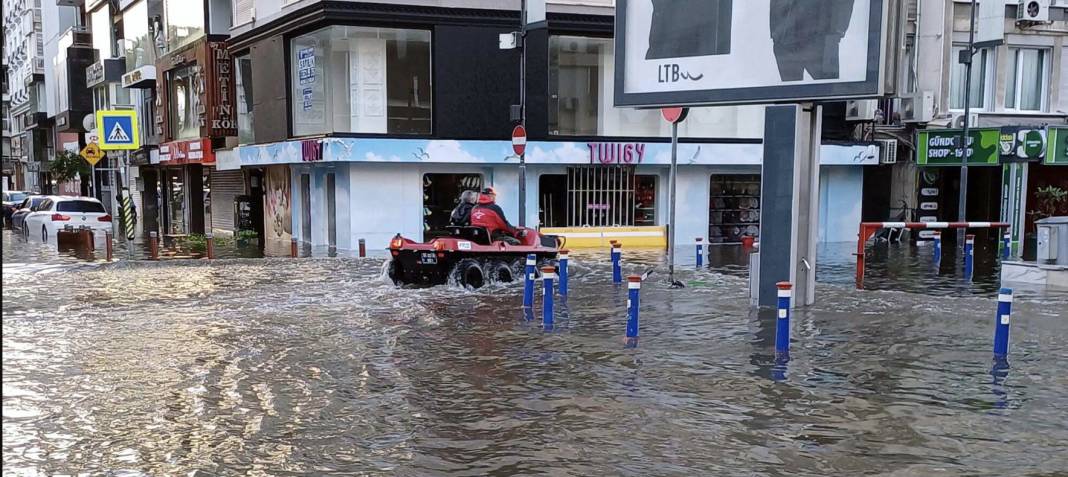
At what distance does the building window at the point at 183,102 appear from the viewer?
3266 cm

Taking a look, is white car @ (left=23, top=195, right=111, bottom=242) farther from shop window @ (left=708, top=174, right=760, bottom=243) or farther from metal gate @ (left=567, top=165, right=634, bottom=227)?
shop window @ (left=708, top=174, right=760, bottom=243)

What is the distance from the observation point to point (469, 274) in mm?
14859

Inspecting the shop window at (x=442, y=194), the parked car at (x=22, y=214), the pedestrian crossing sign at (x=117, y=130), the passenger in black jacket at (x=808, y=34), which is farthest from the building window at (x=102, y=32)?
the passenger in black jacket at (x=808, y=34)

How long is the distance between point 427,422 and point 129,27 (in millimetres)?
39133

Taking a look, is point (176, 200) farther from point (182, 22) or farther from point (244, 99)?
point (244, 99)

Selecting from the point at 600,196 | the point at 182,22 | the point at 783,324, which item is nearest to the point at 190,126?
the point at 182,22

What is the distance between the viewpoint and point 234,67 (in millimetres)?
28938

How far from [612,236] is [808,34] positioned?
13.6m

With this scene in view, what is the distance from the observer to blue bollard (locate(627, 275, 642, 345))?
10094 mm

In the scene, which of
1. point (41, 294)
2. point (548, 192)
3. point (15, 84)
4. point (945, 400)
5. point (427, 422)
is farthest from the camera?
point (15, 84)

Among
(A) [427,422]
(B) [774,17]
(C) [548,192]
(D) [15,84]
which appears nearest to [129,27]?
(C) [548,192]

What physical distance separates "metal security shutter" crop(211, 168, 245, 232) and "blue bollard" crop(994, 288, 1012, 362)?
84.0 feet

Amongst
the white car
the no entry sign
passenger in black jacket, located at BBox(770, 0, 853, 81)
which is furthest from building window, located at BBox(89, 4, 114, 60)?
passenger in black jacket, located at BBox(770, 0, 853, 81)

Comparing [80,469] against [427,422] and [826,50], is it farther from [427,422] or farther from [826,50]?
[826,50]
